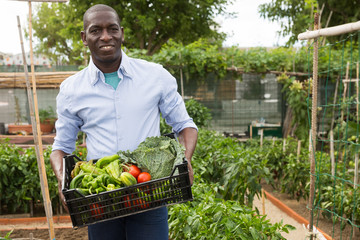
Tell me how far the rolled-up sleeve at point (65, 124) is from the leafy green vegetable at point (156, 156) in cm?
38

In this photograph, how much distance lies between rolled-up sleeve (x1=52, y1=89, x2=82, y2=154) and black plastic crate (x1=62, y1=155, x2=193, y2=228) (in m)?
0.42

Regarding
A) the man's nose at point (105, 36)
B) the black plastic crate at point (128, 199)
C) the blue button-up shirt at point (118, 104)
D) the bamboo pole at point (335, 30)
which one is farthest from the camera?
the bamboo pole at point (335, 30)

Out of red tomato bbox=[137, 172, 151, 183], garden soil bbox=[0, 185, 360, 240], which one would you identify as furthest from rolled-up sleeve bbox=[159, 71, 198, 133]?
garden soil bbox=[0, 185, 360, 240]

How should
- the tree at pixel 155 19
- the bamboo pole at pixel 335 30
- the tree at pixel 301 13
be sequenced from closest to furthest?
the bamboo pole at pixel 335 30
the tree at pixel 301 13
the tree at pixel 155 19

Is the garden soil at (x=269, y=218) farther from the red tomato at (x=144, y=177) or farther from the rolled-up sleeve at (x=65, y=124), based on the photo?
the red tomato at (x=144, y=177)

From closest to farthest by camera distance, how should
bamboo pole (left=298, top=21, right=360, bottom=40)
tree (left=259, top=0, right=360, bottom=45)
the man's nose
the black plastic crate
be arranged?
the black plastic crate → the man's nose → bamboo pole (left=298, top=21, right=360, bottom=40) → tree (left=259, top=0, right=360, bottom=45)

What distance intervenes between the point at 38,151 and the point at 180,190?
1409 millimetres

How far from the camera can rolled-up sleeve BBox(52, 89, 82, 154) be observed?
A: 191 cm

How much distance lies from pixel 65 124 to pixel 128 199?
638 millimetres

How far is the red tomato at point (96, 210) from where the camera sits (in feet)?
5.24

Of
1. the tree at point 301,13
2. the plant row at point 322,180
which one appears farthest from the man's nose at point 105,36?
the tree at point 301,13

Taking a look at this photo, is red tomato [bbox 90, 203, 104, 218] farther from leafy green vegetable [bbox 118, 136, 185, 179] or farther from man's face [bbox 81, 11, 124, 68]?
man's face [bbox 81, 11, 124, 68]

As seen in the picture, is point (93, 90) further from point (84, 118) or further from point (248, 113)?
point (248, 113)

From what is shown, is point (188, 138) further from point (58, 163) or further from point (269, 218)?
point (269, 218)
